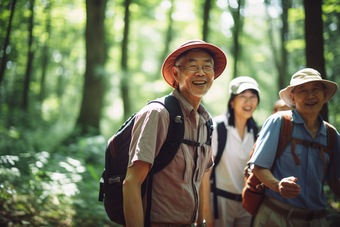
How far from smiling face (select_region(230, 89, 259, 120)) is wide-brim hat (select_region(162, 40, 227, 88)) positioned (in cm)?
105

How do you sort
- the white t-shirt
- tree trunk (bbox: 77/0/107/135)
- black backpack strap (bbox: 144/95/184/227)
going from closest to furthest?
1. black backpack strap (bbox: 144/95/184/227)
2. the white t-shirt
3. tree trunk (bbox: 77/0/107/135)

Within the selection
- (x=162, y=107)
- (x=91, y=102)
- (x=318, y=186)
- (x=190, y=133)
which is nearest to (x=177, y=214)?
(x=190, y=133)

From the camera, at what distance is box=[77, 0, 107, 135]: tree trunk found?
985 cm

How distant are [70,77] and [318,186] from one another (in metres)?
29.1

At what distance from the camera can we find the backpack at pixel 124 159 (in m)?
1.93

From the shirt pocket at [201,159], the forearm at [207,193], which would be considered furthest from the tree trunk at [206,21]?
the shirt pocket at [201,159]

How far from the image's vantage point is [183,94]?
228 centimetres

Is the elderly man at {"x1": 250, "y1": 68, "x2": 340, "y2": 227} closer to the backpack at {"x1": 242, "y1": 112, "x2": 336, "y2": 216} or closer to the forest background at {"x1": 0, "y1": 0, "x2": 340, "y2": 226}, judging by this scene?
the backpack at {"x1": 242, "y1": 112, "x2": 336, "y2": 216}

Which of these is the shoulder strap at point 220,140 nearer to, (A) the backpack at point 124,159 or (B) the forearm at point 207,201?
(B) the forearm at point 207,201

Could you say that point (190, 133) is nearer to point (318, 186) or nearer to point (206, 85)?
point (206, 85)

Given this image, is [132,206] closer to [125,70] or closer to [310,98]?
[310,98]

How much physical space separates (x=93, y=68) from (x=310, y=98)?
29.6 feet

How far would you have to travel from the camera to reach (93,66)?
1005 cm

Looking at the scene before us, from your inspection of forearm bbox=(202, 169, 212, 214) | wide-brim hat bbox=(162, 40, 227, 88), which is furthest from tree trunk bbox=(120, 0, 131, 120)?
wide-brim hat bbox=(162, 40, 227, 88)
